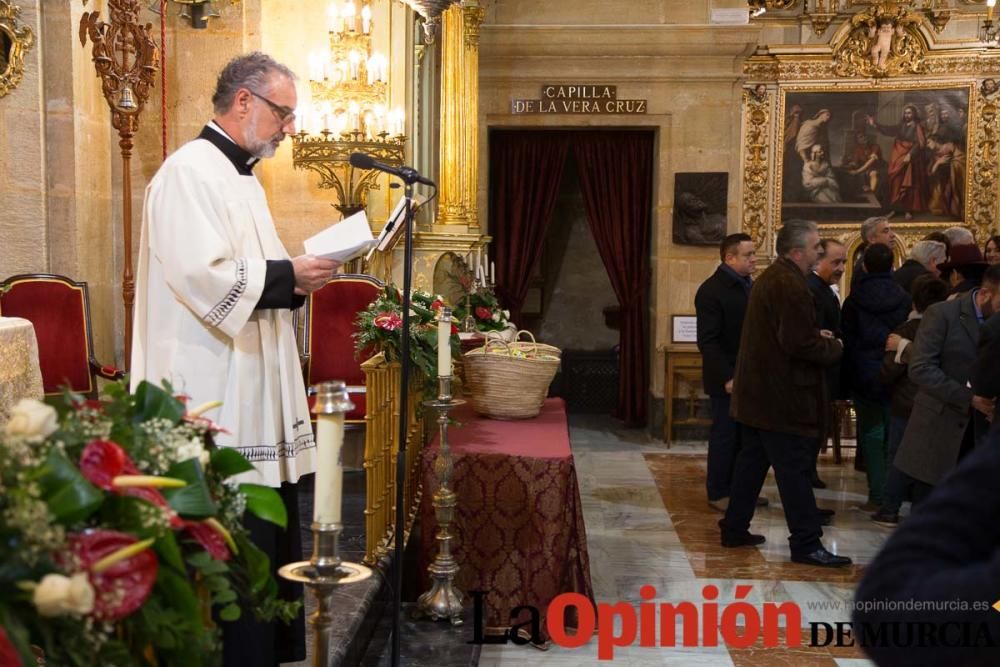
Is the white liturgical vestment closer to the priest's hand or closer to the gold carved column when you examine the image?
the priest's hand

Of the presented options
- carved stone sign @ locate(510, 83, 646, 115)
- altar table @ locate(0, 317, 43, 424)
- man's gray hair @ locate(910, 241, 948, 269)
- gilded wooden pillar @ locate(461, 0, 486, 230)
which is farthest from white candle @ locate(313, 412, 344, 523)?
carved stone sign @ locate(510, 83, 646, 115)

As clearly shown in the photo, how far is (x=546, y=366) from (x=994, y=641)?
12.5ft

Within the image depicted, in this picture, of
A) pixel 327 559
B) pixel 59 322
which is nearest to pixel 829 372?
pixel 59 322

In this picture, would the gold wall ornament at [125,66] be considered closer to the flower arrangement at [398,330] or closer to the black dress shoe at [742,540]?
the flower arrangement at [398,330]

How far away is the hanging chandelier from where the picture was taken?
6148mm

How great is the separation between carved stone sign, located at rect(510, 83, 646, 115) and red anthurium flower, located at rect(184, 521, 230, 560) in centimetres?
856

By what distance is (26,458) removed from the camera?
1.29 metres

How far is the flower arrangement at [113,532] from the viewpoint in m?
1.24

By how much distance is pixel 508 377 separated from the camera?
486 centimetres

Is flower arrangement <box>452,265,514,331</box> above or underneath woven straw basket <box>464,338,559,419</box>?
above

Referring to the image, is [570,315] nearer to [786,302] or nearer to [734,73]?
[734,73]

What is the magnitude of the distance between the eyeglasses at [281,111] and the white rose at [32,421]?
1.71 meters

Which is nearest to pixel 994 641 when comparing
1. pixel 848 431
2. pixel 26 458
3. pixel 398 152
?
pixel 26 458

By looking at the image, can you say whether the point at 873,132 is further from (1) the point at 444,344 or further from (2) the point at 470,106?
(1) the point at 444,344
